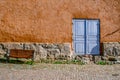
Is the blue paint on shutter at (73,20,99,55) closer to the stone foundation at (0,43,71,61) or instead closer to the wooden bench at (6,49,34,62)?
the stone foundation at (0,43,71,61)

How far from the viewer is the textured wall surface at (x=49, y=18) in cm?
1446

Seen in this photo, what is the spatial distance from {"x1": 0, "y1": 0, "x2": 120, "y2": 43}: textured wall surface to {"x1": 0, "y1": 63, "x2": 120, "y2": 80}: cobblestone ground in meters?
1.72

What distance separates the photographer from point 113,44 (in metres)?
14.8

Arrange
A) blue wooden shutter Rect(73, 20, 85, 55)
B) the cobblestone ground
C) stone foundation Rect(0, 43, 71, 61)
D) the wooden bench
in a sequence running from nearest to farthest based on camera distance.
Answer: the cobblestone ground < the wooden bench < stone foundation Rect(0, 43, 71, 61) < blue wooden shutter Rect(73, 20, 85, 55)

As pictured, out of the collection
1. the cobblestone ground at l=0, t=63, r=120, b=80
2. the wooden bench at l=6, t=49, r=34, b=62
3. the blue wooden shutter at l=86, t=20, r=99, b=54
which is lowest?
the cobblestone ground at l=0, t=63, r=120, b=80

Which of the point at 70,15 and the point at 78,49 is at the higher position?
the point at 70,15

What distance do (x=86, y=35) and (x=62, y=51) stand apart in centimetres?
143

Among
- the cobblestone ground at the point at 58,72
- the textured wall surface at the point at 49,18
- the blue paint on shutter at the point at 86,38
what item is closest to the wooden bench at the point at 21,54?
the cobblestone ground at the point at 58,72

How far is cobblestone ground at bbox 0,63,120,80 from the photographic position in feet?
34.2

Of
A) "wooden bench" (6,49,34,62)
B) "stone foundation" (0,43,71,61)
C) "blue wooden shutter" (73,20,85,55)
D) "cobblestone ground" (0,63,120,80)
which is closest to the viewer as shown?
"cobblestone ground" (0,63,120,80)

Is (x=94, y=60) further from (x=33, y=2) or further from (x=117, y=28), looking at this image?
(x=33, y=2)

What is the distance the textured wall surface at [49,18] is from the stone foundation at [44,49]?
225mm

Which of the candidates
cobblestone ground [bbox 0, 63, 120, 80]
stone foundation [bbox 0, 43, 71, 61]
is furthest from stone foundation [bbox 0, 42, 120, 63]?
cobblestone ground [bbox 0, 63, 120, 80]

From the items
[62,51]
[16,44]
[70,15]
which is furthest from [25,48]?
[70,15]
